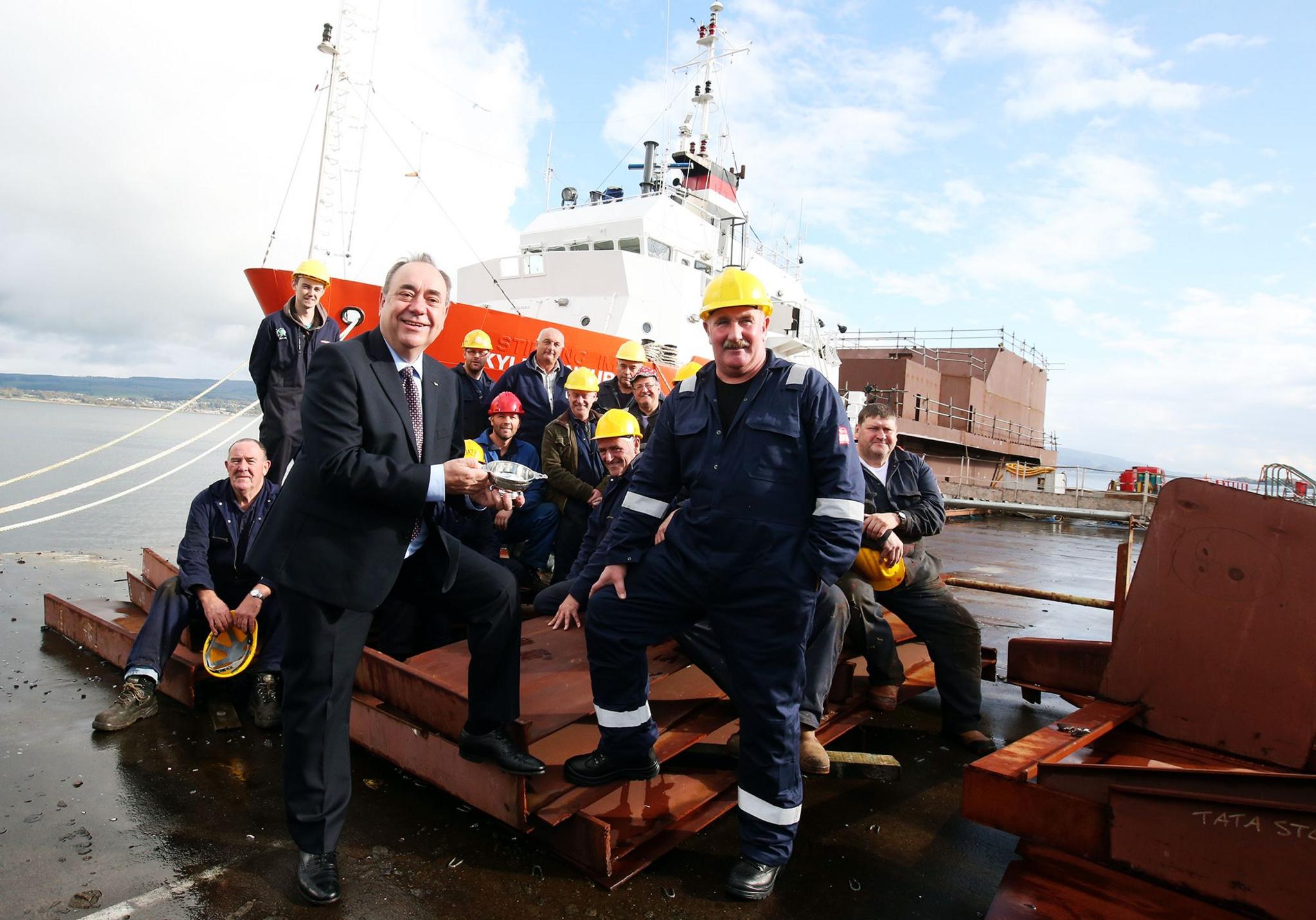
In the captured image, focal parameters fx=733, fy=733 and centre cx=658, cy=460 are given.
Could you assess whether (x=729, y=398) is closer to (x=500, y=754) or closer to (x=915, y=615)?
(x=500, y=754)

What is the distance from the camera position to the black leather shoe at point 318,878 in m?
2.07

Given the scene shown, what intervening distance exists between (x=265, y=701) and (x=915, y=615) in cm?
307

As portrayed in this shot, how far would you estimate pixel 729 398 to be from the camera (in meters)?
2.53

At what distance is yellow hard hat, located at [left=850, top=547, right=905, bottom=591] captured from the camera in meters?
3.31

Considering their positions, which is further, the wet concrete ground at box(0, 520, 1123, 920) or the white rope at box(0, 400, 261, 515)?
the white rope at box(0, 400, 261, 515)

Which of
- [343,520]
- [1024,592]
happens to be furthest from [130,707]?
[1024,592]

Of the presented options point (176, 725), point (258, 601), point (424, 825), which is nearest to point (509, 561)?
point (258, 601)

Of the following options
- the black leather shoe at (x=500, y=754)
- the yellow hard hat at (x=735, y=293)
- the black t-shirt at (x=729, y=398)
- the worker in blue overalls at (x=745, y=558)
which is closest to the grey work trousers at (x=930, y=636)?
the worker in blue overalls at (x=745, y=558)

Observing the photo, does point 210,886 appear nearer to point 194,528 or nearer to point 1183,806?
point 194,528

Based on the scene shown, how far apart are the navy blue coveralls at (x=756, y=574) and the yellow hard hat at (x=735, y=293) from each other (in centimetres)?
23

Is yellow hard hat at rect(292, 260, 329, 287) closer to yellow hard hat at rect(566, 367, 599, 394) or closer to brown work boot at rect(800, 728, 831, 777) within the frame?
yellow hard hat at rect(566, 367, 599, 394)

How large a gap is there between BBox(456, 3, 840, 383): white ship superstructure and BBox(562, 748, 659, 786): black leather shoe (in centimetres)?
777

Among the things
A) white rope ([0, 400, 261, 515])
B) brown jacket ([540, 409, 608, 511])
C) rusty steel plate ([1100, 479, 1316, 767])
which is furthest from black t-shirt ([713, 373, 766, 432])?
white rope ([0, 400, 261, 515])

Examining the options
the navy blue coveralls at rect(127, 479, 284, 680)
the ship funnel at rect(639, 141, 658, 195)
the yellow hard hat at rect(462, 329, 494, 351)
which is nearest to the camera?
the navy blue coveralls at rect(127, 479, 284, 680)
